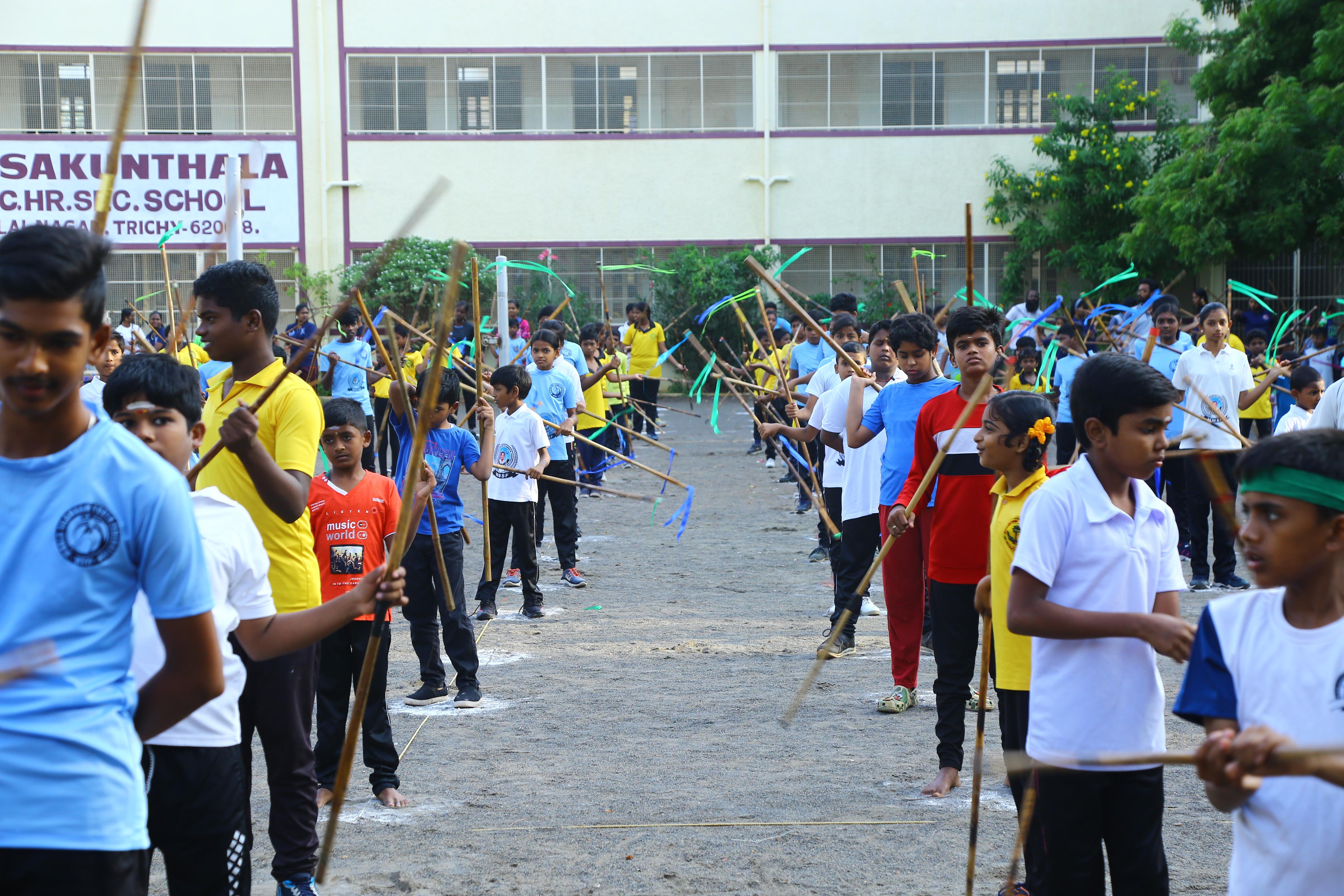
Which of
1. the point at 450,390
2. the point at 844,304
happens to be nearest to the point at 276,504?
the point at 450,390

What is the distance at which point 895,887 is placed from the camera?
162 inches

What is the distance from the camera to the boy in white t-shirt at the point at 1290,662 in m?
2.17

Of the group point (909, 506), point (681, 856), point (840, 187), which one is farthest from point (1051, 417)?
point (840, 187)

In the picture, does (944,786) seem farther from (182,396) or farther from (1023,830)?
(182,396)

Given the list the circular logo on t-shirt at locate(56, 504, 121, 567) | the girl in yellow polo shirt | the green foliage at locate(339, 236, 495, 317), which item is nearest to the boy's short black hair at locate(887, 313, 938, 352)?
the girl in yellow polo shirt

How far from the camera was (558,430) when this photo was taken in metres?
9.27

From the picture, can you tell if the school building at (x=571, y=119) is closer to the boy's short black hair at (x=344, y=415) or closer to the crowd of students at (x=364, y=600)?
the crowd of students at (x=364, y=600)

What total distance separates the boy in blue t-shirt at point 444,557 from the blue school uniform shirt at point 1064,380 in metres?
6.39

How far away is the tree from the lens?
1802cm

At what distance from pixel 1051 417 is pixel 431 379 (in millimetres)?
2207

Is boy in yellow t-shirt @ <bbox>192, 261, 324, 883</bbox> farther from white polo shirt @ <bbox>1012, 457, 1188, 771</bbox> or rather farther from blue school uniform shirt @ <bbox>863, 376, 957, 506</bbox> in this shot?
blue school uniform shirt @ <bbox>863, 376, 957, 506</bbox>

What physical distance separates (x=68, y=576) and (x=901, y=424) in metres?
4.43

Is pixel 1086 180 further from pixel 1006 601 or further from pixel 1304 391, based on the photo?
pixel 1006 601

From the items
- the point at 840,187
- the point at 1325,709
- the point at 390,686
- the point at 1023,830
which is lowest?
the point at 390,686
